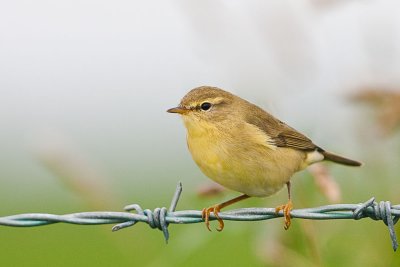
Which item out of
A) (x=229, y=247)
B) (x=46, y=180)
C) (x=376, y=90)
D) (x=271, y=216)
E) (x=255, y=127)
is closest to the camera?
(x=271, y=216)

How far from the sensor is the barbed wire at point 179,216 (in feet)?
12.5

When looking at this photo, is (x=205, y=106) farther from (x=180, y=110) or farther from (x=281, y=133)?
(x=281, y=133)

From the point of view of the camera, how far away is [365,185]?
16.1 ft

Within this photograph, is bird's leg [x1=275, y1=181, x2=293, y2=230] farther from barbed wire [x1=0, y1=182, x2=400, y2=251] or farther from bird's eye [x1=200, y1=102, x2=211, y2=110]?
bird's eye [x1=200, y1=102, x2=211, y2=110]

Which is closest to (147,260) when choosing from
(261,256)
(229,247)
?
(261,256)

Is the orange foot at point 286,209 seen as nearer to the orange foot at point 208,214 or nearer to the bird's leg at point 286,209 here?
the bird's leg at point 286,209

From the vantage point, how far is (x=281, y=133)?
539 centimetres

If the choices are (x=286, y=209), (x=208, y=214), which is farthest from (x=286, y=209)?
(x=208, y=214)

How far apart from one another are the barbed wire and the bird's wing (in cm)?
113

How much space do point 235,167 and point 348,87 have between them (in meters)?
0.71

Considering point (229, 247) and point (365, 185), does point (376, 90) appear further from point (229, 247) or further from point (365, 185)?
point (229, 247)

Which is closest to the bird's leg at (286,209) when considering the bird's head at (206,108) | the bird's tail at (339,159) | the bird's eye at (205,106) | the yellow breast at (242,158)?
the yellow breast at (242,158)

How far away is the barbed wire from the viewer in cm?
382

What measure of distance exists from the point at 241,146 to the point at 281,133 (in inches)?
16.4
